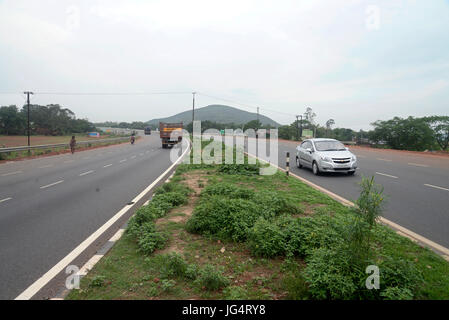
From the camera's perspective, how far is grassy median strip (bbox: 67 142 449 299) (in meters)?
3.17

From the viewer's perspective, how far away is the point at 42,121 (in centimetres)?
7638

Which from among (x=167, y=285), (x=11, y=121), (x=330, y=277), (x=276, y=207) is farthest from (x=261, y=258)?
(x=11, y=121)

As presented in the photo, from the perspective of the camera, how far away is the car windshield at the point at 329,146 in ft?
42.9

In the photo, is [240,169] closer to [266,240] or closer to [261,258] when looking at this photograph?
[266,240]

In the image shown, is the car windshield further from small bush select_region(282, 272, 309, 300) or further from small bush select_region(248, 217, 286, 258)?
small bush select_region(282, 272, 309, 300)

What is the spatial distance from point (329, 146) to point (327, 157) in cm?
136

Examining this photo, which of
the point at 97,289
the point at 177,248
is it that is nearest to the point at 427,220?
the point at 177,248

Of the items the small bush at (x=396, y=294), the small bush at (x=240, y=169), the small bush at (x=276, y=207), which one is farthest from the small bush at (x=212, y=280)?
the small bush at (x=240, y=169)

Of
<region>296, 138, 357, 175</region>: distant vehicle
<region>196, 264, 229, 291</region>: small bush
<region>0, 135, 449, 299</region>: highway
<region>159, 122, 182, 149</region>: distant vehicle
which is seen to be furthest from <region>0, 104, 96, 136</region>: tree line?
<region>196, 264, 229, 291</region>: small bush

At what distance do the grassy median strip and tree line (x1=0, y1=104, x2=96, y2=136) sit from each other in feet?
250
